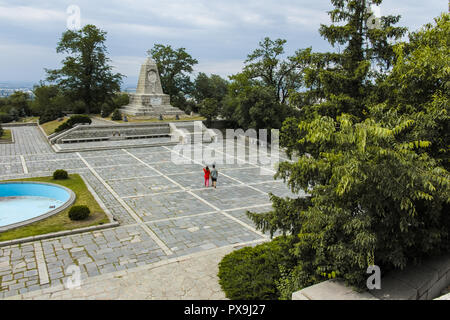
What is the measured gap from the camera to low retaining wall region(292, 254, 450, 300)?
6250mm

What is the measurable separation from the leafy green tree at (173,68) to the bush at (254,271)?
39.3 metres

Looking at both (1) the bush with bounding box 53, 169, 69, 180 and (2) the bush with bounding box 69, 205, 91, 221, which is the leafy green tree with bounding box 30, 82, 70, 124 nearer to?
(1) the bush with bounding box 53, 169, 69, 180

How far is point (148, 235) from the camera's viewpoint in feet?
37.7

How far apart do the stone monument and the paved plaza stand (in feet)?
62.0

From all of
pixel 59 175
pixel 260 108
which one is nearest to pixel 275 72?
pixel 260 108

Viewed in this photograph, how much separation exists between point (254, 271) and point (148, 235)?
4.60 meters

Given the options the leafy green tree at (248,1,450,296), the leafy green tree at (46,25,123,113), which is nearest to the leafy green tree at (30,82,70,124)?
the leafy green tree at (46,25,123,113)

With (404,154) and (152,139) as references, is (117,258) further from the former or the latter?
(152,139)

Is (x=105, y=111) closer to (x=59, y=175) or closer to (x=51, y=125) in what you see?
(x=51, y=125)

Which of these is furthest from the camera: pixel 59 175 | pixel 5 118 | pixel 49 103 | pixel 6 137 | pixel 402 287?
pixel 49 103

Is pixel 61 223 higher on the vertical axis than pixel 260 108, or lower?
lower

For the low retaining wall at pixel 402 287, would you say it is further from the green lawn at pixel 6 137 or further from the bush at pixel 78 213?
the green lawn at pixel 6 137
